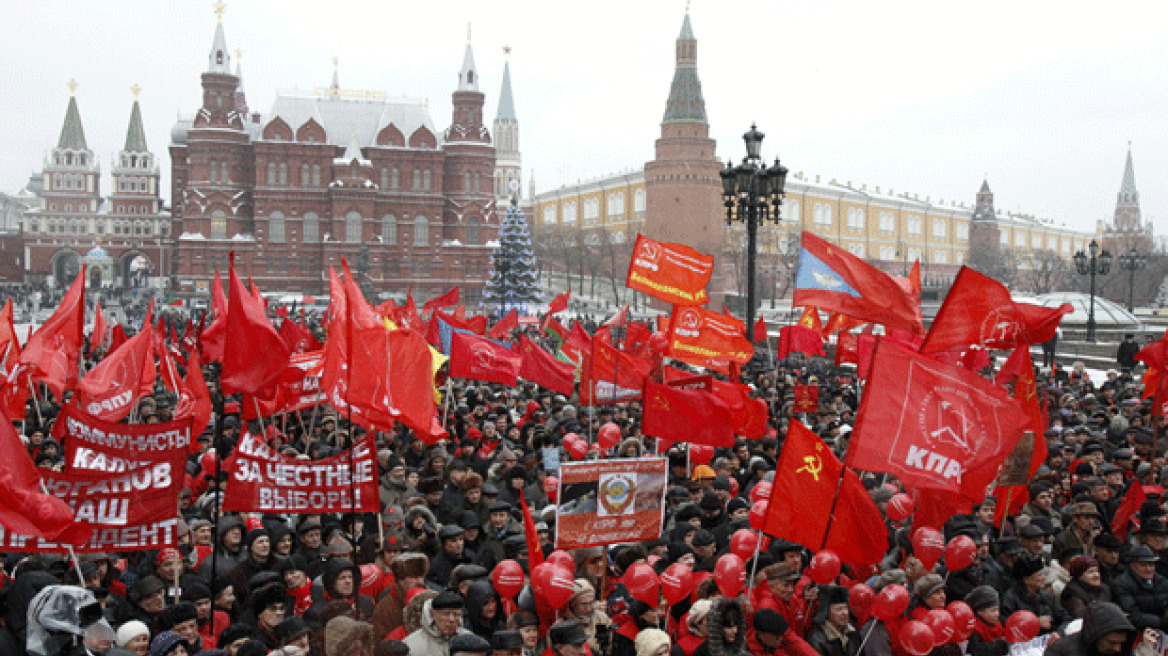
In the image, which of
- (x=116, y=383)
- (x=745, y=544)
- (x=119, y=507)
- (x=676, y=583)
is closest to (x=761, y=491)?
(x=745, y=544)

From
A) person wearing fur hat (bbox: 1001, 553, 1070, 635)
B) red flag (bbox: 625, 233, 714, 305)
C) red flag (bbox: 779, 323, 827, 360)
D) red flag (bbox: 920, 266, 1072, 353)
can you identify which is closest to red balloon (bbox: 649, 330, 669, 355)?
red flag (bbox: 625, 233, 714, 305)

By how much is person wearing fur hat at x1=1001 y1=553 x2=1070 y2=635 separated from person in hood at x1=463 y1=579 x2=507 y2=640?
290 centimetres

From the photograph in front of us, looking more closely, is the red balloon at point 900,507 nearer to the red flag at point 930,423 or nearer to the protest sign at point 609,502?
the red flag at point 930,423

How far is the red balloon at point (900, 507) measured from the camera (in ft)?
22.5

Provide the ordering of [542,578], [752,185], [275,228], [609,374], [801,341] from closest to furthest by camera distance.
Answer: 1. [542,578]
2. [609,374]
3. [752,185]
4. [801,341]
5. [275,228]

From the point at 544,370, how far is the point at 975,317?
6.79 meters

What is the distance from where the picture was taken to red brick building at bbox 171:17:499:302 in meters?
59.5

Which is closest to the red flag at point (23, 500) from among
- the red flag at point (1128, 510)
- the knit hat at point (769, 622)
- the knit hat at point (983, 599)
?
the knit hat at point (769, 622)

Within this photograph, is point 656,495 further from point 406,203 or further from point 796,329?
point 406,203

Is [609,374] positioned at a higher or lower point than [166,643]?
higher

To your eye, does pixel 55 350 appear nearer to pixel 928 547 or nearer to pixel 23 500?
pixel 23 500

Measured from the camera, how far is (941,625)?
4.70 m

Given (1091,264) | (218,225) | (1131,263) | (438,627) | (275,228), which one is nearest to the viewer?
(438,627)

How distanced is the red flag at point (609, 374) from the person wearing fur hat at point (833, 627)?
5.45 meters
